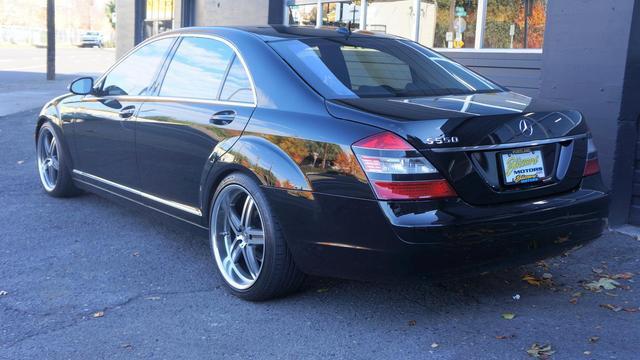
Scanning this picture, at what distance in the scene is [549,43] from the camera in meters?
6.48

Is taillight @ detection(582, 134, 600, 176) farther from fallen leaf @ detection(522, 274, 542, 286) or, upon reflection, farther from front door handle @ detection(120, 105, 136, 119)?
front door handle @ detection(120, 105, 136, 119)

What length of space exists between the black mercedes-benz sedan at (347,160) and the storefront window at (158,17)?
10678 mm

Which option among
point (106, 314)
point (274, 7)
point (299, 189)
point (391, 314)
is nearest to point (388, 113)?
point (299, 189)

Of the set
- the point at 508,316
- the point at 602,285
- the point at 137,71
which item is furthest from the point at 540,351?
the point at 137,71

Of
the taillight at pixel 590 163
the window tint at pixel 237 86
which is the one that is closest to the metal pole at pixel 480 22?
the taillight at pixel 590 163

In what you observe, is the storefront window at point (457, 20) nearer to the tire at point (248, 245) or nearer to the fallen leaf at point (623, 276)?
the fallen leaf at point (623, 276)

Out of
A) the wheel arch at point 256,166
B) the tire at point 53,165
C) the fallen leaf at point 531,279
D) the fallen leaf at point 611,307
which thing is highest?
the wheel arch at point 256,166

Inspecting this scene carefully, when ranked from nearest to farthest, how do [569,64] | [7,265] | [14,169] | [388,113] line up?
[388,113] → [7,265] → [569,64] → [14,169]

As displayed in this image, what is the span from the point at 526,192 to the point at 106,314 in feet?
7.90

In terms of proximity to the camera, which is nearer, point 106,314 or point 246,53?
point 106,314

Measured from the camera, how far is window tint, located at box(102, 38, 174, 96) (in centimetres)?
537

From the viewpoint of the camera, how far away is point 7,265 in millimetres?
4969

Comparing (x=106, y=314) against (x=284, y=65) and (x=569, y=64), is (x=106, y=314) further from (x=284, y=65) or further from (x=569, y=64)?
(x=569, y=64)

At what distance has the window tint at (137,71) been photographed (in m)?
5.37
